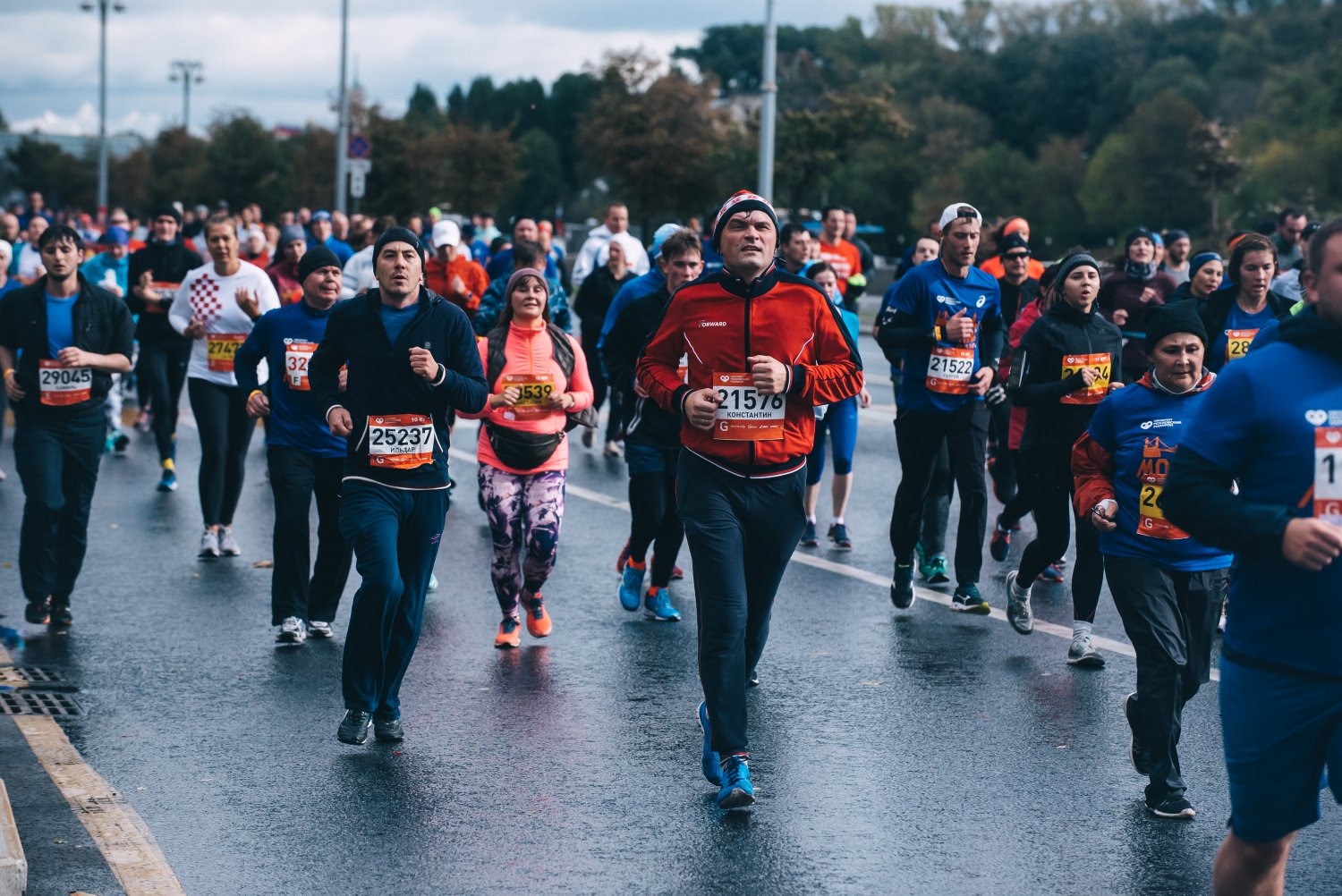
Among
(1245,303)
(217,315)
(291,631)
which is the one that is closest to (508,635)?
(291,631)

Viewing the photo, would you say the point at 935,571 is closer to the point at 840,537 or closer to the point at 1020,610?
the point at 840,537

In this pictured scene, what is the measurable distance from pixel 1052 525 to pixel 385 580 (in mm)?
3566

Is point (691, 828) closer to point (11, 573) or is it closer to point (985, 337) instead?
point (985, 337)

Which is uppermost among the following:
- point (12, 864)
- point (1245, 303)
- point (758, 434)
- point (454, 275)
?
point (1245, 303)

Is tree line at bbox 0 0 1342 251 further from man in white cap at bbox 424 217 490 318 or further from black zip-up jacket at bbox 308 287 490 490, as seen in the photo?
black zip-up jacket at bbox 308 287 490 490

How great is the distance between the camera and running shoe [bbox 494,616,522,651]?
8453mm

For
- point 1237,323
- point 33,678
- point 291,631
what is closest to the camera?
point 33,678

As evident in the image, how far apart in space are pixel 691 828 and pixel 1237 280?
5.05 m

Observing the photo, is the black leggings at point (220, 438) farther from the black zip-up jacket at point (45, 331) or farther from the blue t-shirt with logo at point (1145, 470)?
the blue t-shirt with logo at point (1145, 470)

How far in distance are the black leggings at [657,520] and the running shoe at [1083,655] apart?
2.06 m

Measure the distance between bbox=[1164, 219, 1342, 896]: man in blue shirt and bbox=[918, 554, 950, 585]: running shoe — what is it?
5.93 meters

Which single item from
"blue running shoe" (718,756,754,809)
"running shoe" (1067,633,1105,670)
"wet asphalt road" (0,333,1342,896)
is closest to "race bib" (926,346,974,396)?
"wet asphalt road" (0,333,1342,896)

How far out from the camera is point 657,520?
9.09 m

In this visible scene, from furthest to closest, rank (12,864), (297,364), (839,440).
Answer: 1. (839,440)
2. (297,364)
3. (12,864)
